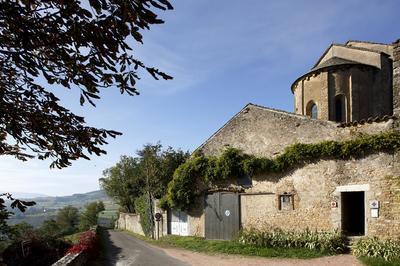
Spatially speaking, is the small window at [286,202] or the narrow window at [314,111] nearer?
the small window at [286,202]

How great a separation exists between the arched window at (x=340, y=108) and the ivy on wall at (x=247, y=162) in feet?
17.8

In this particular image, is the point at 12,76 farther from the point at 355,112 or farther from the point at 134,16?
the point at 355,112

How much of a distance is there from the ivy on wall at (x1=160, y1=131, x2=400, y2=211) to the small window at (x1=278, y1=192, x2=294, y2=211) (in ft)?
3.99

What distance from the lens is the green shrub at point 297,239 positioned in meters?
14.5

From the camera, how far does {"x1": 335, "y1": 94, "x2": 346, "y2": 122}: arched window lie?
20644mm

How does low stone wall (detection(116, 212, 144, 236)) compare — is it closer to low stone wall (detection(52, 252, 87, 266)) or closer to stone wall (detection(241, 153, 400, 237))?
stone wall (detection(241, 153, 400, 237))

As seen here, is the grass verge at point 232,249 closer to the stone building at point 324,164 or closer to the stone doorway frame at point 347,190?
the stone building at point 324,164

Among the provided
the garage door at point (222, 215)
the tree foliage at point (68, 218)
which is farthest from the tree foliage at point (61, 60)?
the tree foliage at point (68, 218)

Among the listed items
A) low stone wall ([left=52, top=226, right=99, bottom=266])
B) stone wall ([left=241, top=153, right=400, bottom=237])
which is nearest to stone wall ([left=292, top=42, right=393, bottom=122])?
stone wall ([left=241, top=153, right=400, bottom=237])

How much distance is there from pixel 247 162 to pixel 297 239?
453 centimetres

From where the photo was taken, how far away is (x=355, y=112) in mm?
20406

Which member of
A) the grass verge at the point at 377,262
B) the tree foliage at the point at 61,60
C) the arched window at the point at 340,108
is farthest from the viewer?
the arched window at the point at 340,108

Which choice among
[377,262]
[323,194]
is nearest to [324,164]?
[323,194]

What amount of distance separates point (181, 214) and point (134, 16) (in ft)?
62.8
